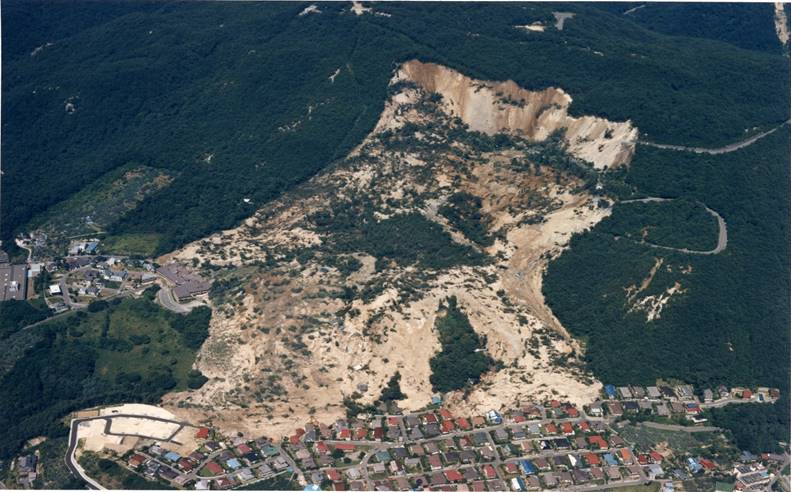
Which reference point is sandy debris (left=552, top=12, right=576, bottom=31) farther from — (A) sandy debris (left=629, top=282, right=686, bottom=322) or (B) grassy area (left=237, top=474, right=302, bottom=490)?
(B) grassy area (left=237, top=474, right=302, bottom=490)

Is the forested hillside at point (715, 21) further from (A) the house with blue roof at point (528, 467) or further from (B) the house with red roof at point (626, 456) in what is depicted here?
(A) the house with blue roof at point (528, 467)

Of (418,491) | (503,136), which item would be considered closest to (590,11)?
(503,136)

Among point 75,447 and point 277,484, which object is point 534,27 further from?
point 75,447

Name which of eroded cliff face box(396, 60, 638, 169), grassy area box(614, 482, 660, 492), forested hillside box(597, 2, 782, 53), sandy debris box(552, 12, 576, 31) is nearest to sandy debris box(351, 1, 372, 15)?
eroded cliff face box(396, 60, 638, 169)

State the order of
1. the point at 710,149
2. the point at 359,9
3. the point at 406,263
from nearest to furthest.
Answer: the point at 406,263, the point at 710,149, the point at 359,9

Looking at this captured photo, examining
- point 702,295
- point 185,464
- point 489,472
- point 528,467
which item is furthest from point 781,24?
point 185,464

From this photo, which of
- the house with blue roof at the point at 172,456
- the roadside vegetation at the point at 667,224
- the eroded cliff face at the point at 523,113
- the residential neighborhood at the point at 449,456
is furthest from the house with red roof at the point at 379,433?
the eroded cliff face at the point at 523,113
